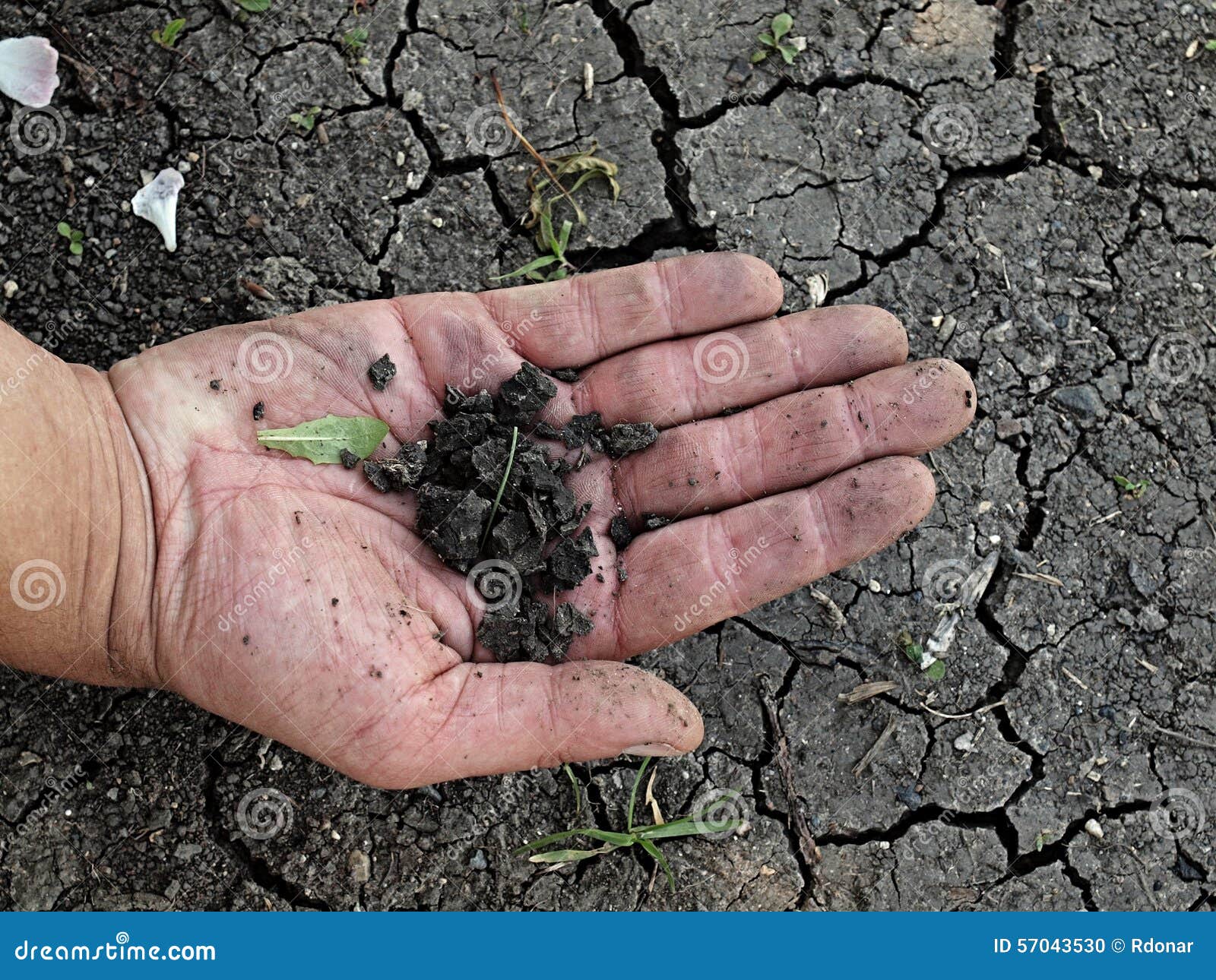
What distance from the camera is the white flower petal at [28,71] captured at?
399cm

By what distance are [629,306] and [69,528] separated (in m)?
1.91

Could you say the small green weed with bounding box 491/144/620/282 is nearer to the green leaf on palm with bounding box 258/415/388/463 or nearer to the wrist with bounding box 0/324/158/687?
the green leaf on palm with bounding box 258/415/388/463

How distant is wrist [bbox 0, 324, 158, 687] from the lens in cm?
294

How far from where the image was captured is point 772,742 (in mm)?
3787

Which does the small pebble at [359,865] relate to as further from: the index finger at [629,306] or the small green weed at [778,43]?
the small green weed at [778,43]

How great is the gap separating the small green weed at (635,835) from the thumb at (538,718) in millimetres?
758

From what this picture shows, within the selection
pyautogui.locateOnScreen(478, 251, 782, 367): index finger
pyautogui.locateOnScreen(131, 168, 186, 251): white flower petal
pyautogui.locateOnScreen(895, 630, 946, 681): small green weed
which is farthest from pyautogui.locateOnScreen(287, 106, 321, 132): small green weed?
pyautogui.locateOnScreen(895, 630, 946, 681): small green weed

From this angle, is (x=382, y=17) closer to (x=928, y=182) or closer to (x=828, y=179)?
(x=828, y=179)

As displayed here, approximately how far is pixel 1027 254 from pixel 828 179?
2.82 feet

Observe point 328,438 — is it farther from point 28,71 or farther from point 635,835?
point 28,71

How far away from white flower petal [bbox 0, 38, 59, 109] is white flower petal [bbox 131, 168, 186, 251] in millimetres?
555

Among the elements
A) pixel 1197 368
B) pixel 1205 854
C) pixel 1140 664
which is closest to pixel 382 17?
pixel 1197 368
